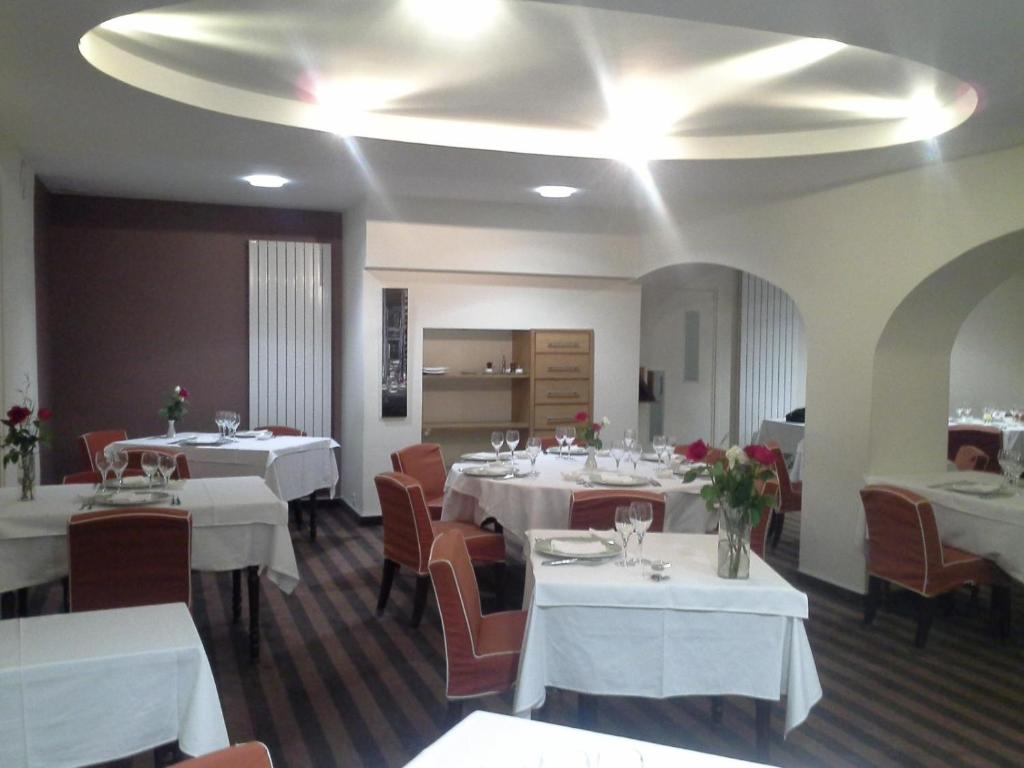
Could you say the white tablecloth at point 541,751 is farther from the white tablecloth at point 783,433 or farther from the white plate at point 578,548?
the white tablecloth at point 783,433

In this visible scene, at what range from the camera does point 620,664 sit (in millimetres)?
3070

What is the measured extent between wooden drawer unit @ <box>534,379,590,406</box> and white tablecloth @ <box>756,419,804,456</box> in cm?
232

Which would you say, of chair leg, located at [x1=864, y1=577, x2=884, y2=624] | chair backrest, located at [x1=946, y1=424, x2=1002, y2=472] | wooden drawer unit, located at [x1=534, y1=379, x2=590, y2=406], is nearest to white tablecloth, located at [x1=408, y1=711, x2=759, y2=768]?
chair leg, located at [x1=864, y1=577, x2=884, y2=624]

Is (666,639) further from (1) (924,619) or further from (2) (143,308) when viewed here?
(2) (143,308)

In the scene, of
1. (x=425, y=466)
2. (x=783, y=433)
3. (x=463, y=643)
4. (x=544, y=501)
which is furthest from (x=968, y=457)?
(x=463, y=643)

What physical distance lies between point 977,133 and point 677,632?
321 cm

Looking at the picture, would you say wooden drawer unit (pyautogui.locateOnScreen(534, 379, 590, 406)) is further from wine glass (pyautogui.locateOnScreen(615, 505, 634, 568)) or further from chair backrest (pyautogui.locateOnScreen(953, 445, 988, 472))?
wine glass (pyautogui.locateOnScreen(615, 505, 634, 568))

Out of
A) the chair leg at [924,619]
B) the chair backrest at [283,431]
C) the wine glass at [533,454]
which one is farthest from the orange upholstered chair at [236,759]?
the chair backrest at [283,431]

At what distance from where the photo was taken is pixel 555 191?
22.3 feet

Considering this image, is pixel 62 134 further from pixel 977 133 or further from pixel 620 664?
pixel 977 133

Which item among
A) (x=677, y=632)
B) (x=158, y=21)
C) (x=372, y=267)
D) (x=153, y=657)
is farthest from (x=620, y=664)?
(x=372, y=267)

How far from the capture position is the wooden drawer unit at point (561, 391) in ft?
26.1

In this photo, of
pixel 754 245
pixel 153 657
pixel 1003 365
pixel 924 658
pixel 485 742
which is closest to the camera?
pixel 485 742

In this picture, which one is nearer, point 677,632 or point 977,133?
point 677,632
